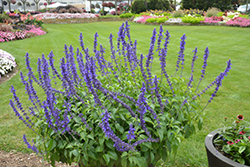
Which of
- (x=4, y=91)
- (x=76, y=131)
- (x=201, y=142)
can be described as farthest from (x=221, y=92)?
(x=4, y=91)

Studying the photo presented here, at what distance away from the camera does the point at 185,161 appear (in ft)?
12.2

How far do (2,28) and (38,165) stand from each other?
1666 centimetres

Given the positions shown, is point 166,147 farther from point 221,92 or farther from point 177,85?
point 221,92

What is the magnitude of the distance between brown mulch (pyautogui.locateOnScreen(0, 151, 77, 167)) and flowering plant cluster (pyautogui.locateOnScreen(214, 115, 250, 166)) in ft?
9.29

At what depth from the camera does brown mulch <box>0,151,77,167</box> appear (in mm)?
3893

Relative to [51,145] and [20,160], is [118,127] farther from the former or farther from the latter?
[20,160]

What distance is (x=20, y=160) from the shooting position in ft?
13.1

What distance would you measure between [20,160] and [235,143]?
3.83 metres

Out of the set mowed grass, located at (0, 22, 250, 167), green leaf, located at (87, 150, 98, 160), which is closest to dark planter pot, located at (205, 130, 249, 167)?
mowed grass, located at (0, 22, 250, 167)

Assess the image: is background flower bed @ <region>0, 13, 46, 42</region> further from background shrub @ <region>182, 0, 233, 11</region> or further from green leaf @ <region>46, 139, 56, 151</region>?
background shrub @ <region>182, 0, 233, 11</region>

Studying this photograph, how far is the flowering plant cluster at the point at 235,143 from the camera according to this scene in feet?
8.52

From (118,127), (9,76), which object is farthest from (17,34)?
(118,127)

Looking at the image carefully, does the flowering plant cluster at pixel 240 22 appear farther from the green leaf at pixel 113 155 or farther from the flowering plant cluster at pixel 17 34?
the green leaf at pixel 113 155

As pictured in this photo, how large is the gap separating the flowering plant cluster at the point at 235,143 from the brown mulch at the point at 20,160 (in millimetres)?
2830
